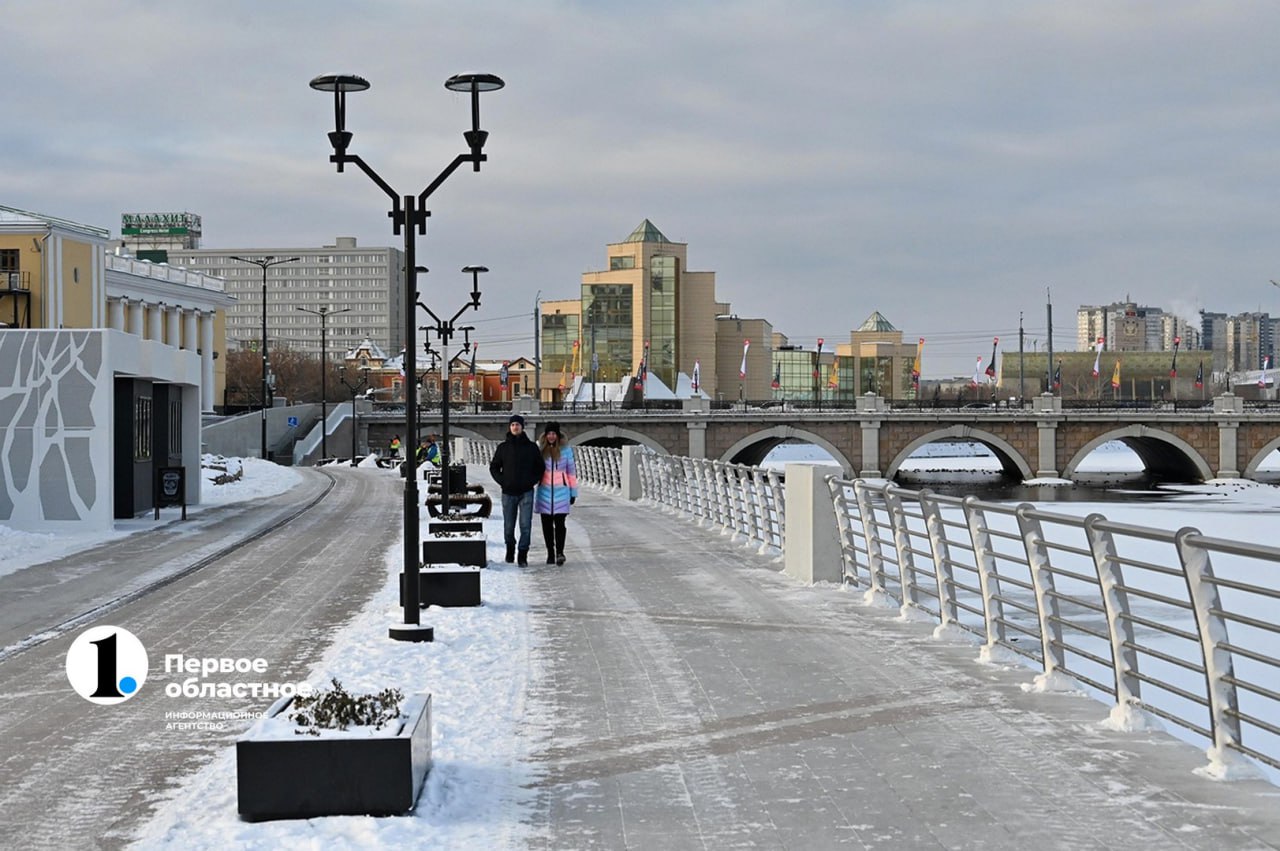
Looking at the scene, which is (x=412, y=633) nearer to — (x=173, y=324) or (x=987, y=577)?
(x=987, y=577)

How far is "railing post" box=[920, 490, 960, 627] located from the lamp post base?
4406 millimetres

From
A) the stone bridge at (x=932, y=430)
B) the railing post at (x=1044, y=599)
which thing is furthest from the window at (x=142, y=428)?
the stone bridge at (x=932, y=430)

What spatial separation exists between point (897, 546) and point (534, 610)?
3.67 meters

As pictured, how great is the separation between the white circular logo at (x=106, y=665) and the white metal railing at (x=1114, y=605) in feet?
21.1

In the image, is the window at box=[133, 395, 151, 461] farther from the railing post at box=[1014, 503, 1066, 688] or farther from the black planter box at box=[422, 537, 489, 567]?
the railing post at box=[1014, 503, 1066, 688]

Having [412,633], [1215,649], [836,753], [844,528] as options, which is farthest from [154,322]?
[1215,649]

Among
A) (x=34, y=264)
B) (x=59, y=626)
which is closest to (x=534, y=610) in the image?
(x=59, y=626)

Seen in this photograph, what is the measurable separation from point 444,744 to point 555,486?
34.3ft

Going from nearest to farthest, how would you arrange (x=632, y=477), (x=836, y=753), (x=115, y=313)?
(x=836, y=753) → (x=632, y=477) → (x=115, y=313)

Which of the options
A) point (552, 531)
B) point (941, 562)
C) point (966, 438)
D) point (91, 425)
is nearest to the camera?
point (941, 562)

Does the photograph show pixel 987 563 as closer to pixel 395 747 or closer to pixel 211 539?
pixel 395 747

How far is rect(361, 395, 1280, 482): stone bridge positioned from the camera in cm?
8675

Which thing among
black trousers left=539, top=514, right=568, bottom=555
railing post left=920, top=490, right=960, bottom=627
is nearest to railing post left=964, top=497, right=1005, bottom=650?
railing post left=920, top=490, right=960, bottom=627

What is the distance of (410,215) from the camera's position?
1280 centimetres
